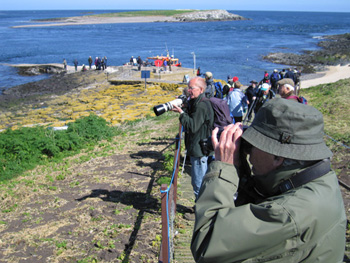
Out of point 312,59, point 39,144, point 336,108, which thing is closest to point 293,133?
point 39,144

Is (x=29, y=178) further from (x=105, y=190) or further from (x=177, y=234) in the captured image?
(x=177, y=234)

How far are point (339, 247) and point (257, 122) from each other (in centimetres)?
64

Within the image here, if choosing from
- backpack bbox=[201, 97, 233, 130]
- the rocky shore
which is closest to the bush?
backpack bbox=[201, 97, 233, 130]

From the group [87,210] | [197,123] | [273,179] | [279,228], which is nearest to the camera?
[279,228]

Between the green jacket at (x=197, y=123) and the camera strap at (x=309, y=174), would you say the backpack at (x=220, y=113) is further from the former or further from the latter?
the camera strap at (x=309, y=174)

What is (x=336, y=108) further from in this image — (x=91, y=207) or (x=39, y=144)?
(x=39, y=144)

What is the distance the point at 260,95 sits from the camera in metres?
9.17

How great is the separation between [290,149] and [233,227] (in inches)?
16.7

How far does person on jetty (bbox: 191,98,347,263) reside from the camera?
1.38 m

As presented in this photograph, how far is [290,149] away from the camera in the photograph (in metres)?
1.51

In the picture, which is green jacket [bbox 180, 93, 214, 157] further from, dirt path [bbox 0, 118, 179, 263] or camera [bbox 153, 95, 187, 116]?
dirt path [bbox 0, 118, 179, 263]

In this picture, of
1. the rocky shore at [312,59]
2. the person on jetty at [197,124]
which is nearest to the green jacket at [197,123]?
the person on jetty at [197,124]

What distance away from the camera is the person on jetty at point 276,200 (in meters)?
1.38

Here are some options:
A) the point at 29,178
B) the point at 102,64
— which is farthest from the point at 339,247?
the point at 102,64
